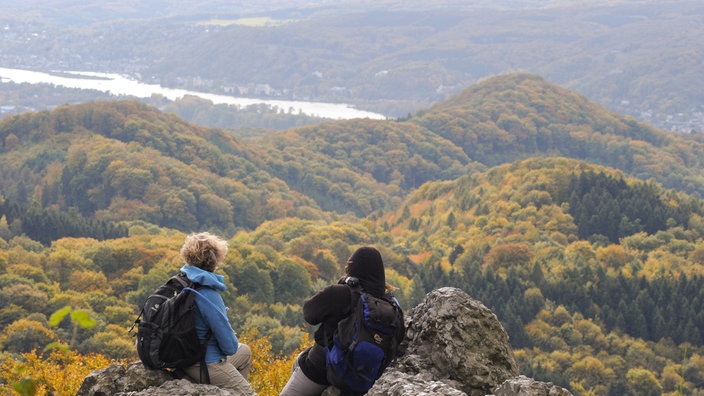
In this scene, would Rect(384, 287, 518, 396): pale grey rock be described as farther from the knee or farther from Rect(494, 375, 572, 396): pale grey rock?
Rect(494, 375, 572, 396): pale grey rock

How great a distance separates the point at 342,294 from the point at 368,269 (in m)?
0.43

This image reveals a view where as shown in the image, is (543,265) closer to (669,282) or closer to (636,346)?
(669,282)

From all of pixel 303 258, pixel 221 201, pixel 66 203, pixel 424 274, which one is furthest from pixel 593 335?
pixel 66 203

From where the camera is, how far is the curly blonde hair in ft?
35.2

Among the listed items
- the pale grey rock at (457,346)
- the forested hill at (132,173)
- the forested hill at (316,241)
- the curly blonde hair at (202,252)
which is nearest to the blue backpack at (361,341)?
the pale grey rock at (457,346)

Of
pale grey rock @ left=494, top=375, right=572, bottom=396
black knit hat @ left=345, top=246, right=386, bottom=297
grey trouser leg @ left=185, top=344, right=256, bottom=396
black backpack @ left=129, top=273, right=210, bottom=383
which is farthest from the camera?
black knit hat @ left=345, top=246, right=386, bottom=297

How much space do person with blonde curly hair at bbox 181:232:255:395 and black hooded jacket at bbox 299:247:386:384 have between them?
955 millimetres

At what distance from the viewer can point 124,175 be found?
118 meters

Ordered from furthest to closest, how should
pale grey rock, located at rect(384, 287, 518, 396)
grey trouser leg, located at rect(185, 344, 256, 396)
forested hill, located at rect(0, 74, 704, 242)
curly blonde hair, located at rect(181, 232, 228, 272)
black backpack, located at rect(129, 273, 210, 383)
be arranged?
forested hill, located at rect(0, 74, 704, 242)
pale grey rock, located at rect(384, 287, 518, 396)
grey trouser leg, located at rect(185, 344, 256, 396)
curly blonde hair, located at rect(181, 232, 228, 272)
black backpack, located at rect(129, 273, 210, 383)

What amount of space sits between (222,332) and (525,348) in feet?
172

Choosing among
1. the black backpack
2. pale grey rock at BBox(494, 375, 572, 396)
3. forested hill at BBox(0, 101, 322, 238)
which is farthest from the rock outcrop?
forested hill at BBox(0, 101, 322, 238)

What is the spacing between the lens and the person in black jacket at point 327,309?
10938mm

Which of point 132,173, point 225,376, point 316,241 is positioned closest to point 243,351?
point 225,376

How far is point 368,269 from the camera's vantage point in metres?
11.1
